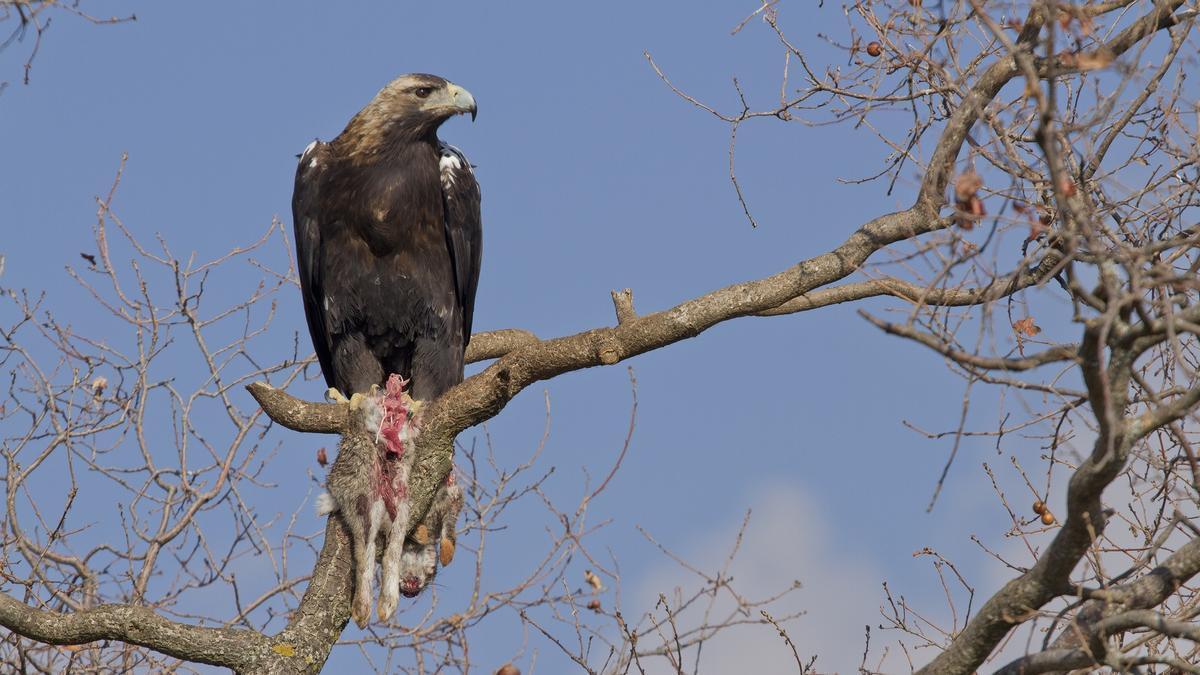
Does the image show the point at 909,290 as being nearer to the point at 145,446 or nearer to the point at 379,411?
the point at 379,411

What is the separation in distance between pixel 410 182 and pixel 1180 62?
3.41 meters

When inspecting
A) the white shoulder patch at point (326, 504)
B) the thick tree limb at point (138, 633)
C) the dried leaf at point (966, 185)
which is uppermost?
the white shoulder patch at point (326, 504)

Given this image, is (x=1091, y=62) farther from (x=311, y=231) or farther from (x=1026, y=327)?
(x=311, y=231)

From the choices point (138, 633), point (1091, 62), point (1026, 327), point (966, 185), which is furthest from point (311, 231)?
point (1091, 62)

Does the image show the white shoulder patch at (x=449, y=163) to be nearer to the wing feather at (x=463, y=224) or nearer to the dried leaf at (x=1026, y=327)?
the wing feather at (x=463, y=224)

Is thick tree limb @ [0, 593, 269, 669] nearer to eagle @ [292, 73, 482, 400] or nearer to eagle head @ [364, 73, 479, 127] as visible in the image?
eagle @ [292, 73, 482, 400]

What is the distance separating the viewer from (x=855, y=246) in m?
5.28

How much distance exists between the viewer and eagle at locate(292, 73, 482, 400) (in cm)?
642

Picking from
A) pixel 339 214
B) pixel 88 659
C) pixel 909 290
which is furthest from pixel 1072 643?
pixel 88 659

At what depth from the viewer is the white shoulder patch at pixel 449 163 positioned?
264 inches

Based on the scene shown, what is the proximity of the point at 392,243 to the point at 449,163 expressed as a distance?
24.9 inches

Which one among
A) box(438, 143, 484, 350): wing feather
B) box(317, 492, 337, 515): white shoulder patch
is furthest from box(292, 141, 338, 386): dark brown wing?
box(317, 492, 337, 515): white shoulder patch

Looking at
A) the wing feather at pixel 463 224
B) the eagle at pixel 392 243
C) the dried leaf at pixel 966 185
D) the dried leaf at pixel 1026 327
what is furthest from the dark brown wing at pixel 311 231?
the dried leaf at pixel 966 185

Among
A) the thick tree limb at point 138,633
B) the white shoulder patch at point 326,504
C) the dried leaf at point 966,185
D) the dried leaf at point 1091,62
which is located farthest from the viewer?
the white shoulder patch at point 326,504
